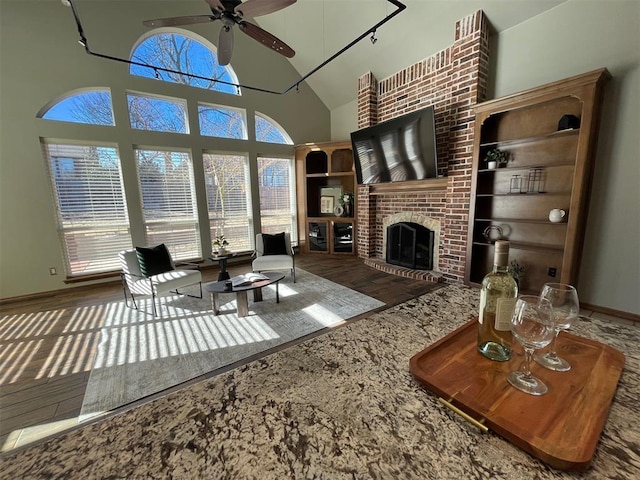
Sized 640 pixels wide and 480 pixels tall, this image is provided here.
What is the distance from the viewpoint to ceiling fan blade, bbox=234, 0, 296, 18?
82.4 inches

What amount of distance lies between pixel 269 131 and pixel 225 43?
2.92m

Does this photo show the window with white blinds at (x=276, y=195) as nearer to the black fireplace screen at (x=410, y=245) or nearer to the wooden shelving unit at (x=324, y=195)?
the wooden shelving unit at (x=324, y=195)

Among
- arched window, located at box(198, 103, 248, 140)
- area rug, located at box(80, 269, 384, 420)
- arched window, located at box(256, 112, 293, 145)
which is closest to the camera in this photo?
area rug, located at box(80, 269, 384, 420)

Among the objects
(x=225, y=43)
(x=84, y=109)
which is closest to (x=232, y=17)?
(x=225, y=43)

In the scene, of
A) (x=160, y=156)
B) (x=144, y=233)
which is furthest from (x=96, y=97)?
(x=144, y=233)

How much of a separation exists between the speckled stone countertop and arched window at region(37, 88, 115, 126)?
487cm

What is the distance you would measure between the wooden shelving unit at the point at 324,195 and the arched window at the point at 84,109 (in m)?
3.25

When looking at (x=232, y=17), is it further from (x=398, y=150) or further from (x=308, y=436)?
(x=308, y=436)

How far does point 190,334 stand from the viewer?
2.62 metres

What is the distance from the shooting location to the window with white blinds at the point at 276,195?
5516 millimetres

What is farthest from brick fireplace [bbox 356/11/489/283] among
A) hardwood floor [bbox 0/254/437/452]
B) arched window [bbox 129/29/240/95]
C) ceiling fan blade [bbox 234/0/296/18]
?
arched window [bbox 129/29/240/95]

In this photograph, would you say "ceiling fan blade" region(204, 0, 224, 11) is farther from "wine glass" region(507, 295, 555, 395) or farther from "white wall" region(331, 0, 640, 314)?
"white wall" region(331, 0, 640, 314)

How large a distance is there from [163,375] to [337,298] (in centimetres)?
202

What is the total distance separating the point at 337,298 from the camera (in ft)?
11.2
